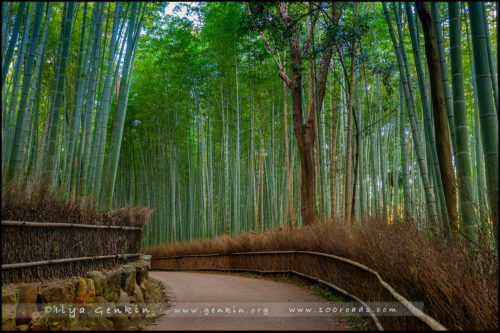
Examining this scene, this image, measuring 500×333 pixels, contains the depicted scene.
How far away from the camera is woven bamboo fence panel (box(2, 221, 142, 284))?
2.76 m

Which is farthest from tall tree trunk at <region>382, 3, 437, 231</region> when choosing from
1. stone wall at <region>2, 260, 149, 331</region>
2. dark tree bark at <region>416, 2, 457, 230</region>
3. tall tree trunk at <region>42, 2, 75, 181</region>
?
tall tree trunk at <region>42, 2, 75, 181</region>

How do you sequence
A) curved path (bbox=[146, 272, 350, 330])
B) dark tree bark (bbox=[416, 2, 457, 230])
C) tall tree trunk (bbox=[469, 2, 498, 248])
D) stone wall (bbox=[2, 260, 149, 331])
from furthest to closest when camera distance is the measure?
dark tree bark (bbox=[416, 2, 457, 230]), curved path (bbox=[146, 272, 350, 330]), stone wall (bbox=[2, 260, 149, 331]), tall tree trunk (bbox=[469, 2, 498, 248])

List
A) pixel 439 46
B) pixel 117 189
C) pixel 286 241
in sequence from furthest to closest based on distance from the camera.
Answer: pixel 117 189
pixel 286 241
pixel 439 46

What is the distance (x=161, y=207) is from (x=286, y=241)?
620 cm

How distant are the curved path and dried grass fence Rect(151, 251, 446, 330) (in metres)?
0.31

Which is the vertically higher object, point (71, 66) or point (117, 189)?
point (71, 66)

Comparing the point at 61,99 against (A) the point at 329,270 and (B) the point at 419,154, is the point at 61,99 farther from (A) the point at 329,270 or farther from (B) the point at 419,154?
(B) the point at 419,154

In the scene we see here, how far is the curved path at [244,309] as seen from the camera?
9.62 ft

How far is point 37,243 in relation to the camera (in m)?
3.02

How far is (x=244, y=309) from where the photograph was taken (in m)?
3.59

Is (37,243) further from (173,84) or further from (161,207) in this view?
(161,207)

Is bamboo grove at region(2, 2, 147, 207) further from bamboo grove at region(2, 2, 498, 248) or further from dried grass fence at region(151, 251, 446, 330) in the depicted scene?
dried grass fence at region(151, 251, 446, 330)

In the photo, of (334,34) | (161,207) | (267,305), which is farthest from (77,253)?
(161,207)

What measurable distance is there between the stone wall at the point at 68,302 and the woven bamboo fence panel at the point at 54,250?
105mm
